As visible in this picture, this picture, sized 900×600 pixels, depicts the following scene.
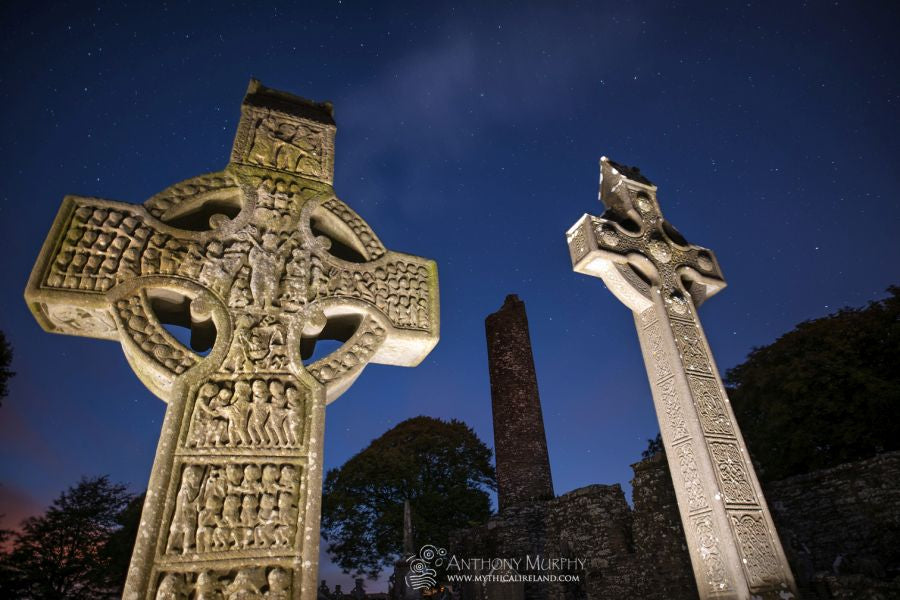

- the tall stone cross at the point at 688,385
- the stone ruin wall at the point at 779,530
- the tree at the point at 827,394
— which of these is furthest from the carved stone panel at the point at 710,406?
the tree at the point at 827,394

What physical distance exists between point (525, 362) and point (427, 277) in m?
20.6

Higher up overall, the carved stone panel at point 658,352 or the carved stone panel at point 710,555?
the carved stone panel at point 658,352

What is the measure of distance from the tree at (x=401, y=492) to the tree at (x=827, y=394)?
44.0 ft

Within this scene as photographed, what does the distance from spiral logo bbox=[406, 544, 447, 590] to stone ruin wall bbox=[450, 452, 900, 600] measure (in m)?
3.51

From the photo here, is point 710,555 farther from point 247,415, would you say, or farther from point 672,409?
point 247,415

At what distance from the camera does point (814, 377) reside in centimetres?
1867

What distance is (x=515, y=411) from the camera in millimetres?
22641

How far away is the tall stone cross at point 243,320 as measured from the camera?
241cm

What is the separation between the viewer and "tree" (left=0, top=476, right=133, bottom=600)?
52.1 feet

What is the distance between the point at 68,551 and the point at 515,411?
686 inches

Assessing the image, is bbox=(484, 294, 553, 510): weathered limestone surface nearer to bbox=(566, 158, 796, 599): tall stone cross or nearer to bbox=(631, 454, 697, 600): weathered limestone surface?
bbox=(631, 454, 697, 600): weathered limestone surface

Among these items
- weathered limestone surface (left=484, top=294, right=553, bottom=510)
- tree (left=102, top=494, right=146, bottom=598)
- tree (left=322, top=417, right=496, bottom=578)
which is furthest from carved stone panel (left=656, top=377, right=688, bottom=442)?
tree (left=322, top=417, right=496, bottom=578)

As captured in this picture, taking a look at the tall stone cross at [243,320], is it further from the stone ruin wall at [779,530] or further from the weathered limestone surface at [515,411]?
the weathered limestone surface at [515,411]

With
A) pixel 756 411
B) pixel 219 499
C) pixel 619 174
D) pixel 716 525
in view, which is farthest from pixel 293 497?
pixel 756 411
